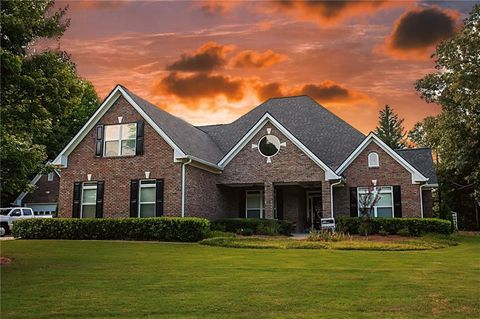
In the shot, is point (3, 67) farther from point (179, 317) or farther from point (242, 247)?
point (242, 247)

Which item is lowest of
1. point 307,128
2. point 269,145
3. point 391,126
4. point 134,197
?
point 134,197

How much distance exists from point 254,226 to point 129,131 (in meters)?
7.86

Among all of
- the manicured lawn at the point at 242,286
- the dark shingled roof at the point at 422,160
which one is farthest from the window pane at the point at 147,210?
the dark shingled roof at the point at 422,160

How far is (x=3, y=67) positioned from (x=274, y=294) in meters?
A: 8.59

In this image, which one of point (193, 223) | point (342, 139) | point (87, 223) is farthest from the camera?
point (342, 139)

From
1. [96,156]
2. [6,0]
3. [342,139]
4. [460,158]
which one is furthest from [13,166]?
[460,158]

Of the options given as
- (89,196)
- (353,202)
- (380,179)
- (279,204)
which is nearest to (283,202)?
(279,204)

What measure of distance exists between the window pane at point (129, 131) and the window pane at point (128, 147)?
0.25 metres

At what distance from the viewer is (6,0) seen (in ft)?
39.0

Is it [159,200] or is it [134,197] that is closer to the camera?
[159,200]

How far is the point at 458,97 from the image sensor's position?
29.5 meters

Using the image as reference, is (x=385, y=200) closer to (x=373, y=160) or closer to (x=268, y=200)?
(x=373, y=160)

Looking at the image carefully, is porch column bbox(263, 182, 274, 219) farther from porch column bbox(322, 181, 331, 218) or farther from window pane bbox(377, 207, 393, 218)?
window pane bbox(377, 207, 393, 218)

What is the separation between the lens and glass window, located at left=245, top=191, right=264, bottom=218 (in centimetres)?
2647
